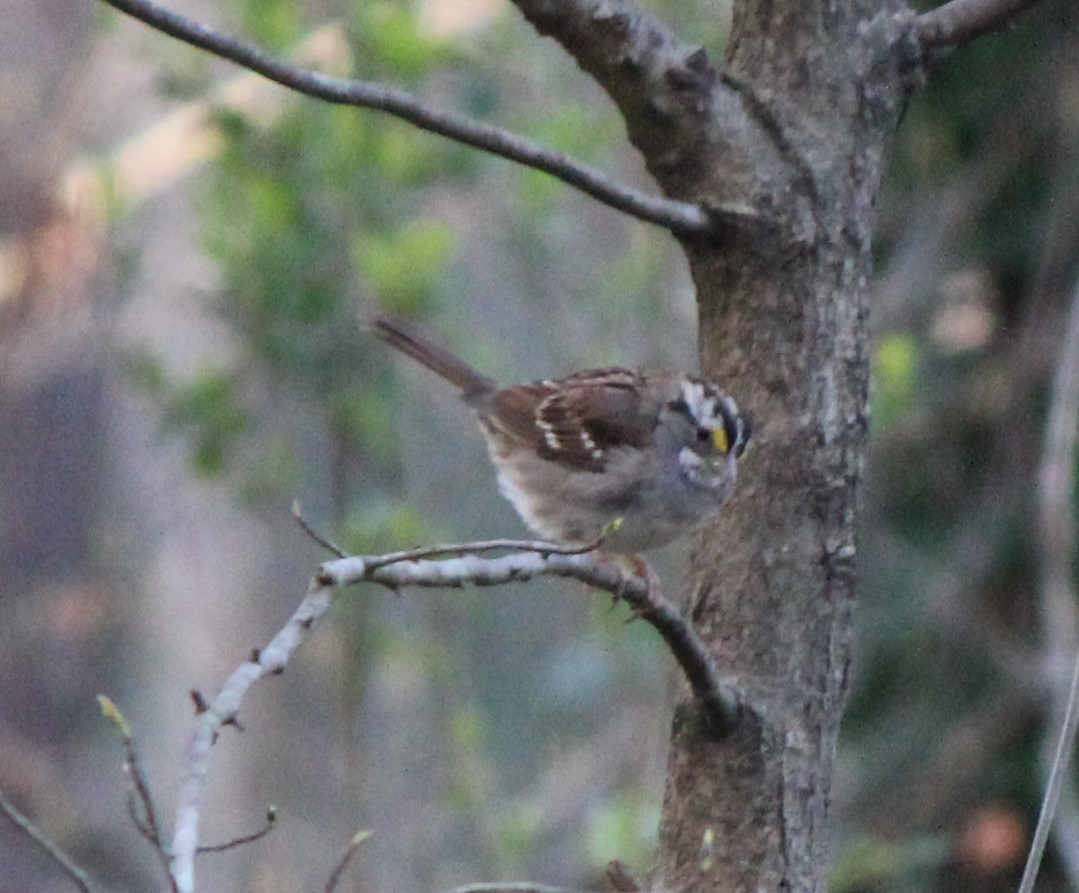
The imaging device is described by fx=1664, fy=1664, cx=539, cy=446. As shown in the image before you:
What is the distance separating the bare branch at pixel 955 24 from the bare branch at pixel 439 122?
387 mm

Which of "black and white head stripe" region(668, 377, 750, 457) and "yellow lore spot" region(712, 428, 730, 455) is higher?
"black and white head stripe" region(668, 377, 750, 457)

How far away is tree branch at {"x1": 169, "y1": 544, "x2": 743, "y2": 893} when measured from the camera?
148 cm

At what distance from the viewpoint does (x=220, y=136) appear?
17.5 ft

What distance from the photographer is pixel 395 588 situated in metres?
1.79

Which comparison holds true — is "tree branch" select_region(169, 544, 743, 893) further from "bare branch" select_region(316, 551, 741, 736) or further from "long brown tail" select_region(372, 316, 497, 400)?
"long brown tail" select_region(372, 316, 497, 400)

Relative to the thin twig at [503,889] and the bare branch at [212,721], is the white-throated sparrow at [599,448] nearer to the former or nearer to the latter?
the thin twig at [503,889]

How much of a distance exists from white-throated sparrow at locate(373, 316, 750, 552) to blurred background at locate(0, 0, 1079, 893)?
1009mm

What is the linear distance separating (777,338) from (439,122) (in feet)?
1.88

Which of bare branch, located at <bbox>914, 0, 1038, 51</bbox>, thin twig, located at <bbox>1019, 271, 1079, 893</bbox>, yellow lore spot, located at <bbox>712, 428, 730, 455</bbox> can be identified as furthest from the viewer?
thin twig, located at <bbox>1019, 271, 1079, 893</bbox>

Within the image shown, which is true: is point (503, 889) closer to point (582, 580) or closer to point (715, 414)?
point (582, 580)

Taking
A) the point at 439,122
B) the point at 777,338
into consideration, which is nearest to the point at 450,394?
the point at 777,338

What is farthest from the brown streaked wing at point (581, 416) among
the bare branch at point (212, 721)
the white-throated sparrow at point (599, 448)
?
the bare branch at point (212, 721)

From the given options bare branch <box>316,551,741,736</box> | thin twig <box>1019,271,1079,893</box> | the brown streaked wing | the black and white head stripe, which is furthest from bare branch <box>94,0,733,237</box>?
thin twig <box>1019,271,1079,893</box>

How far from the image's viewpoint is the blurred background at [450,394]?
5234 millimetres
